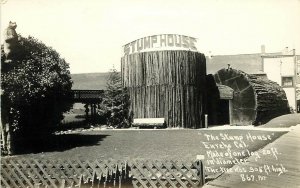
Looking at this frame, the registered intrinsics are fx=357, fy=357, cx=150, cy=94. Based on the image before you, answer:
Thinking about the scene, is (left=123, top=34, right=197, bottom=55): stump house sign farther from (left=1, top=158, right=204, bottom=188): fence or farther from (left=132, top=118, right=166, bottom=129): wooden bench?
(left=1, top=158, right=204, bottom=188): fence

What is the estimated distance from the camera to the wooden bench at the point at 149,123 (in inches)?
1023

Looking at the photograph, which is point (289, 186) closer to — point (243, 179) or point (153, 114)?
point (243, 179)

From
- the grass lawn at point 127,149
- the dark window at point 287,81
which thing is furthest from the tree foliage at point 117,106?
the dark window at point 287,81

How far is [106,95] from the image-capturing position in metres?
28.8

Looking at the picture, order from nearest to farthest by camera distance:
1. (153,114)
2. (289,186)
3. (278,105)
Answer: (289,186) → (153,114) → (278,105)

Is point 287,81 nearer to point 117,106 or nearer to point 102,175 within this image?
point 117,106

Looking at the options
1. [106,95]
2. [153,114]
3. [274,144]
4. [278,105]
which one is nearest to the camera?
[274,144]

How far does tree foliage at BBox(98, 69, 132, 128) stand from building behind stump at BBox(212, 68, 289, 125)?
708cm

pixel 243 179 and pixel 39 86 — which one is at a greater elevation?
pixel 39 86

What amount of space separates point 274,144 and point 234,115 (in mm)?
13315

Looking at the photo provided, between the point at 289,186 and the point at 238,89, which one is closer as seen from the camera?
the point at 289,186

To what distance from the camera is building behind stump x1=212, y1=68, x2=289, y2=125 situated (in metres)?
27.1

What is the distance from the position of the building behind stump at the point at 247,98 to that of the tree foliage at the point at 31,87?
14710 mm

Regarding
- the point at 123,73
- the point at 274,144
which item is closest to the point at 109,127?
the point at 123,73
